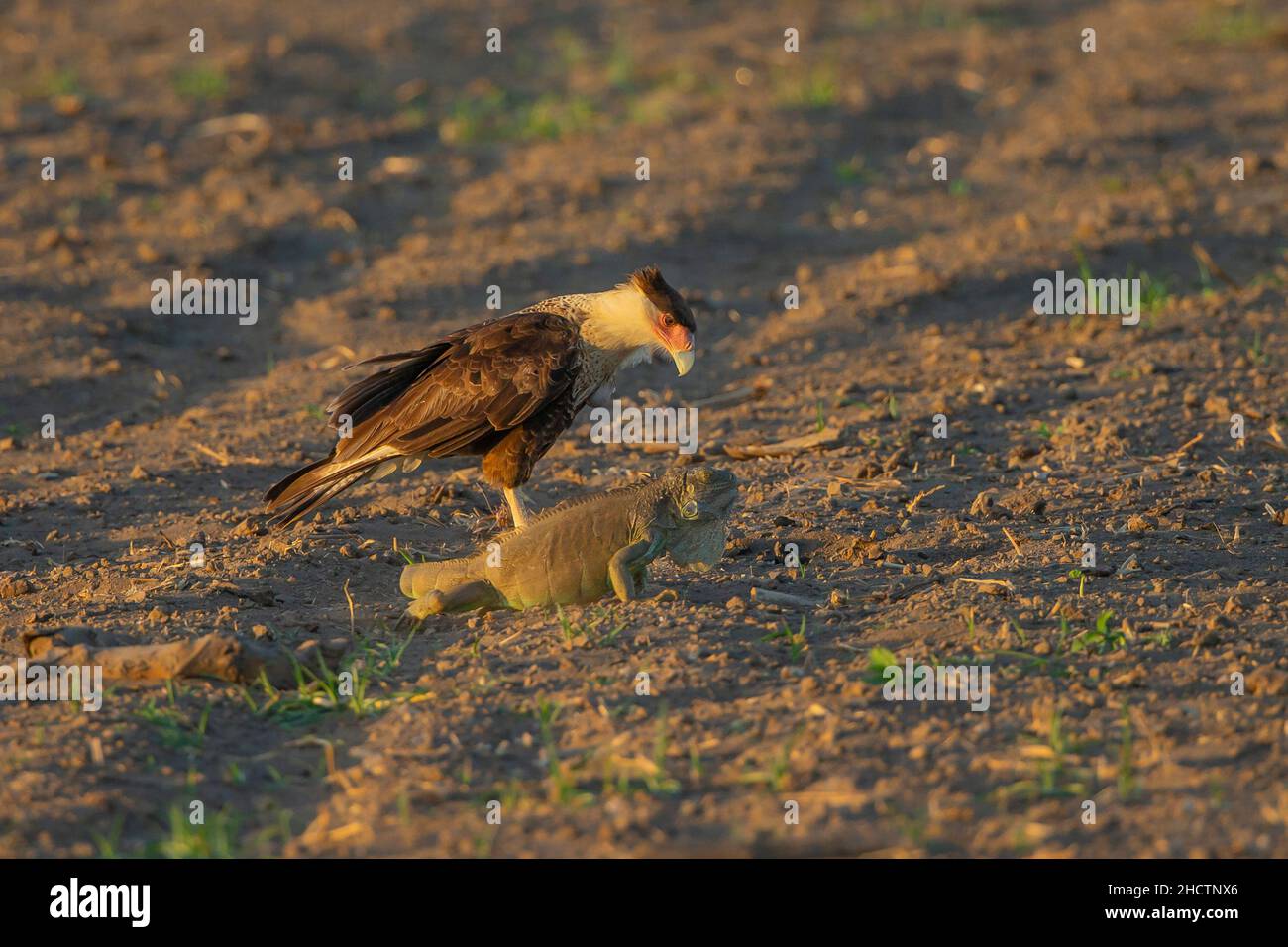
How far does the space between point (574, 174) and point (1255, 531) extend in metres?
6.82

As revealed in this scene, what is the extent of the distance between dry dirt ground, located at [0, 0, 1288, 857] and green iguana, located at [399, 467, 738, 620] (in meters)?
0.17

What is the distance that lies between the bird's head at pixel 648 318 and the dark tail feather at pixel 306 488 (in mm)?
1223

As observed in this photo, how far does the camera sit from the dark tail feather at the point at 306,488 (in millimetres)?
6961

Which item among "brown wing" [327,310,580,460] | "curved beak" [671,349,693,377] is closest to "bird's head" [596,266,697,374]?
"curved beak" [671,349,693,377]

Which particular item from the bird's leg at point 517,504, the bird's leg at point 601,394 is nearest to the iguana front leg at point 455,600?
the bird's leg at point 517,504

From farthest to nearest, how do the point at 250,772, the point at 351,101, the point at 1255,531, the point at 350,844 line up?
the point at 351,101 < the point at 1255,531 < the point at 250,772 < the point at 350,844

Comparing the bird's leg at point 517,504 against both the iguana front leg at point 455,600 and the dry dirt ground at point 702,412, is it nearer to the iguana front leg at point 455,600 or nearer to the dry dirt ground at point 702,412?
the dry dirt ground at point 702,412

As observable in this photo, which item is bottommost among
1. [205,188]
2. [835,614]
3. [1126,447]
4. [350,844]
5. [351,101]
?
[350,844]

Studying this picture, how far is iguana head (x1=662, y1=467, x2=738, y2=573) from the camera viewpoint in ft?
20.3

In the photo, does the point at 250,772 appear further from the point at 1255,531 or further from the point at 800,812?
the point at 1255,531

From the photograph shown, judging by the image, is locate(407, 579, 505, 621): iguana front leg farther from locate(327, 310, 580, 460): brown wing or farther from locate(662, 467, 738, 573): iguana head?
locate(327, 310, 580, 460): brown wing

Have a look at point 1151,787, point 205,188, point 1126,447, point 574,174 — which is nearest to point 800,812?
point 1151,787

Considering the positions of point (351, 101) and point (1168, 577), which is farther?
point (351, 101)

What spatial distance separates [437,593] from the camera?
6152 mm
